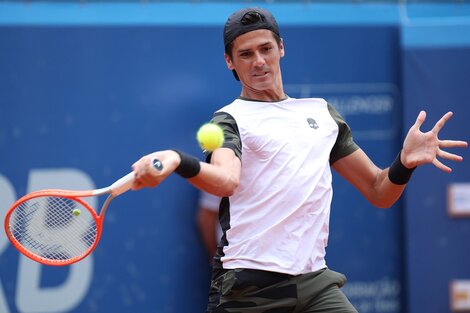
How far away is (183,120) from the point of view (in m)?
6.38

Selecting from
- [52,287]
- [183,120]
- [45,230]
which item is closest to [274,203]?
[45,230]

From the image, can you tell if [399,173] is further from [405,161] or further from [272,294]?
[272,294]

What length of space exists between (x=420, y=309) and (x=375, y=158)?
3.96 feet

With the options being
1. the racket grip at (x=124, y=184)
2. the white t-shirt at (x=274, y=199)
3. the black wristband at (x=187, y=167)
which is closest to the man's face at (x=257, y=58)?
the white t-shirt at (x=274, y=199)

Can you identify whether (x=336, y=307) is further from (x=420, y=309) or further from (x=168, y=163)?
(x=420, y=309)

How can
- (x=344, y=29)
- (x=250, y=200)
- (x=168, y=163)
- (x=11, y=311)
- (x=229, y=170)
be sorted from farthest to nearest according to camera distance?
(x=344, y=29)
(x=11, y=311)
(x=250, y=200)
(x=229, y=170)
(x=168, y=163)

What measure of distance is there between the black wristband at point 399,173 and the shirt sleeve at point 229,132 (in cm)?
74

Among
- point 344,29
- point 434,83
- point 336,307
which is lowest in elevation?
point 336,307

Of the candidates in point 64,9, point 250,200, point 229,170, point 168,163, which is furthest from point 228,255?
point 64,9

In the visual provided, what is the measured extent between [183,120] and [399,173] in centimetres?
264

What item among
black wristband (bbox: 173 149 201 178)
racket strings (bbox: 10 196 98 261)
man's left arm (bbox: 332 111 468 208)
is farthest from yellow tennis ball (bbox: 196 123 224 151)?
man's left arm (bbox: 332 111 468 208)

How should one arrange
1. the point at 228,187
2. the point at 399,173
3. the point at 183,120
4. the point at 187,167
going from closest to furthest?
the point at 187,167, the point at 228,187, the point at 399,173, the point at 183,120

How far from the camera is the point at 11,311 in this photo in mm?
6043

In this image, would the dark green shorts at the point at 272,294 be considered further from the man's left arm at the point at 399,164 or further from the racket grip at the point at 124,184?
the racket grip at the point at 124,184
